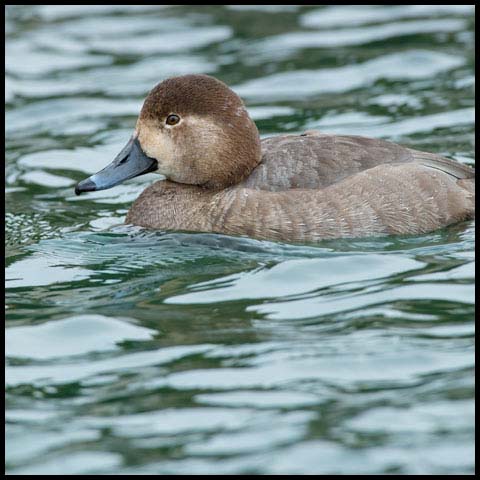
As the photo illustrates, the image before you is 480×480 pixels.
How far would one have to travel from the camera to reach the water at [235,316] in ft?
16.5

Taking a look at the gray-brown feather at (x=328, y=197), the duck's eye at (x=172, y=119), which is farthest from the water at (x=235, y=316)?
the duck's eye at (x=172, y=119)

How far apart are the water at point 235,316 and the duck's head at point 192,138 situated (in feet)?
1.48

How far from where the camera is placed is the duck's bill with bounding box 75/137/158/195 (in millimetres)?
8031

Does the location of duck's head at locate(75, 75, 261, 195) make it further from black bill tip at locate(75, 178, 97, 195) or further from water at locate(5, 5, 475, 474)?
water at locate(5, 5, 475, 474)

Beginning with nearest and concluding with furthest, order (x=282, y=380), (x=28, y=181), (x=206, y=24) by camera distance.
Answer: (x=282, y=380) → (x=28, y=181) → (x=206, y=24)

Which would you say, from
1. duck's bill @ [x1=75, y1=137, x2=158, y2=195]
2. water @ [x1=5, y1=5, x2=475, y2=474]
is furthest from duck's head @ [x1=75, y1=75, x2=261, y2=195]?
water @ [x1=5, y1=5, x2=475, y2=474]

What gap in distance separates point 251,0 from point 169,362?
28.2ft

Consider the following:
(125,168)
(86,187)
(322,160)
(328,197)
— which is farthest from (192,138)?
(328,197)

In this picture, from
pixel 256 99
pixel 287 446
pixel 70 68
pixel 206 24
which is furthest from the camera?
pixel 206 24

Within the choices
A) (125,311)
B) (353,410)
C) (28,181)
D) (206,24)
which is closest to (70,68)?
(206,24)

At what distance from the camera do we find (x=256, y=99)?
11.5 meters

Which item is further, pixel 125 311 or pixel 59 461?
pixel 125 311

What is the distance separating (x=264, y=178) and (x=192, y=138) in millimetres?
544

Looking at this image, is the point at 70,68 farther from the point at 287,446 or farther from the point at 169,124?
the point at 287,446
